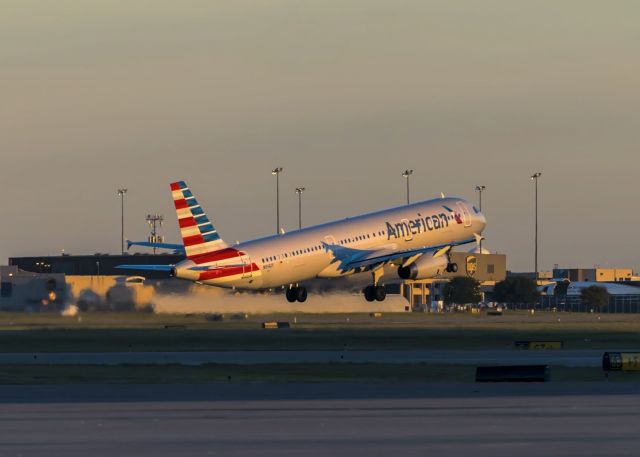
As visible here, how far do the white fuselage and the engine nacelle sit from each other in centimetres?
154

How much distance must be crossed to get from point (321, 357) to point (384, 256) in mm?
34069

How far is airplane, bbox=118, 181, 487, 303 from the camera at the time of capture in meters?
→ 86.6

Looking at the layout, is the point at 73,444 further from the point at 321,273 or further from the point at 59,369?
the point at 321,273

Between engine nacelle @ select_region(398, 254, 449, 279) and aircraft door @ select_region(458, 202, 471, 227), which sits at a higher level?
aircraft door @ select_region(458, 202, 471, 227)

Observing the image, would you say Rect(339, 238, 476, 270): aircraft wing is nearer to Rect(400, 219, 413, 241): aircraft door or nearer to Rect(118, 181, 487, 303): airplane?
Rect(118, 181, 487, 303): airplane

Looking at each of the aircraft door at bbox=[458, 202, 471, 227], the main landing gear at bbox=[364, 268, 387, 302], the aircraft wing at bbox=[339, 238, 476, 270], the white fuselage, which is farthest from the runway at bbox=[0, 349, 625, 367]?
the aircraft door at bbox=[458, 202, 471, 227]

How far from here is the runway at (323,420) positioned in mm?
26328

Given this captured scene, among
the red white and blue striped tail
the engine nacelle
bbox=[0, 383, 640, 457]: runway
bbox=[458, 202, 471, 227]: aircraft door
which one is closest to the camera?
bbox=[0, 383, 640, 457]: runway

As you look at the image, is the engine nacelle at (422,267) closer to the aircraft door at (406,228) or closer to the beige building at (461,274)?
the aircraft door at (406,228)

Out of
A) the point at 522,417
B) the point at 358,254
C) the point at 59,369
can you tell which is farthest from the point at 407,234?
the point at 522,417

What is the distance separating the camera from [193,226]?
86.8m

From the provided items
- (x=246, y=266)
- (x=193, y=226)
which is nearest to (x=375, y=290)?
(x=246, y=266)

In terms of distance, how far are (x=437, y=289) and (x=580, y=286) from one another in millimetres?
25835

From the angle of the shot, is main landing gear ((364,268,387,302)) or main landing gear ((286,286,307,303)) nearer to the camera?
main landing gear ((286,286,307,303))
